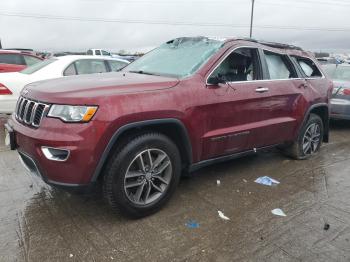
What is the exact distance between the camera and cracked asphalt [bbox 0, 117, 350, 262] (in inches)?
110

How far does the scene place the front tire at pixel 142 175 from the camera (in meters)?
3.02

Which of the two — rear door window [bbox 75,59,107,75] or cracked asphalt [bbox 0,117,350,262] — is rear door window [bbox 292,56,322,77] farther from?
rear door window [bbox 75,59,107,75]

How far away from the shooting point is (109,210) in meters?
3.46

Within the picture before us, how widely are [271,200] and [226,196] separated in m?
0.51

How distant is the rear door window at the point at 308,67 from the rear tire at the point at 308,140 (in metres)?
0.67

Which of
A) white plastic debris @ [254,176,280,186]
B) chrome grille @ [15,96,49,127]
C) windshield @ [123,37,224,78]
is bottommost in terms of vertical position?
white plastic debris @ [254,176,280,186]

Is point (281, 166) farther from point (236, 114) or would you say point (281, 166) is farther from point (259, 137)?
point (236, 114)

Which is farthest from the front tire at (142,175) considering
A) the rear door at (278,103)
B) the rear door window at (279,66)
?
the rear door window at (279,66)

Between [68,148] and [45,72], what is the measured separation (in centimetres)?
443

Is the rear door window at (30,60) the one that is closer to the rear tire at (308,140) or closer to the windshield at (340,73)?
the rear tire at (308,140)

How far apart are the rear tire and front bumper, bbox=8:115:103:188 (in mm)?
3414

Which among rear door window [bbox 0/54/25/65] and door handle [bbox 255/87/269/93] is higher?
door handle [bbox 255/87/269/93]

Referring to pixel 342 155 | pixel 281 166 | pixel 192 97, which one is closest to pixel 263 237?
pixel 192 97

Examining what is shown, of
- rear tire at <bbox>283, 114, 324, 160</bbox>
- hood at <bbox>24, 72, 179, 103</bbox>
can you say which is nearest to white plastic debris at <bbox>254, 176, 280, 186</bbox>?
rear tire at <bbox>283, 114, 324, 160</bbox>
